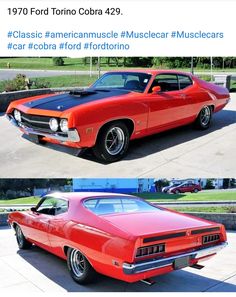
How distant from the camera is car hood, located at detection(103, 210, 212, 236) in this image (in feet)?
11.4

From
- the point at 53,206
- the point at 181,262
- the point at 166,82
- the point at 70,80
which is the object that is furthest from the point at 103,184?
the point at 70,80

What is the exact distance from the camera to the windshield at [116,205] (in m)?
4.05

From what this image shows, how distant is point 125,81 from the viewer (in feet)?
19.9

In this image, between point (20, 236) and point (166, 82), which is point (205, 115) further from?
point (20, 236)

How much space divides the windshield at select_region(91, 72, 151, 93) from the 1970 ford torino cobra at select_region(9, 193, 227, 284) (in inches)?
79.1

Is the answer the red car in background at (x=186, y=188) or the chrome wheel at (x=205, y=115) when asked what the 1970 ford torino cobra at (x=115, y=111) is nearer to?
the chrome wheel at (x=205, y=115)

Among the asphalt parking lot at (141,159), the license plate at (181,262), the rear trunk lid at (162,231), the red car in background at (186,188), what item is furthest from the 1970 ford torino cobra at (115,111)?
the license plate at (181,262)

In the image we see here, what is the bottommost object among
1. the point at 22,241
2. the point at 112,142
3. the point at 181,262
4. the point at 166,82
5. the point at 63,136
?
the point at 22,241

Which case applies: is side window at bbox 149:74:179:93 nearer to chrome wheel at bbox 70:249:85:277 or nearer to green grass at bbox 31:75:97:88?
green grass at bbox 31:75:97:88

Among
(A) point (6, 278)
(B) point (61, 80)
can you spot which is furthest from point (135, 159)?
(B) point (61, 80)

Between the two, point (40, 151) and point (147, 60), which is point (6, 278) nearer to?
point (40, 151)

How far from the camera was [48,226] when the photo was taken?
4.45 m

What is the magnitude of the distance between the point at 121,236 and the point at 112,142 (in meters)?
1.99
